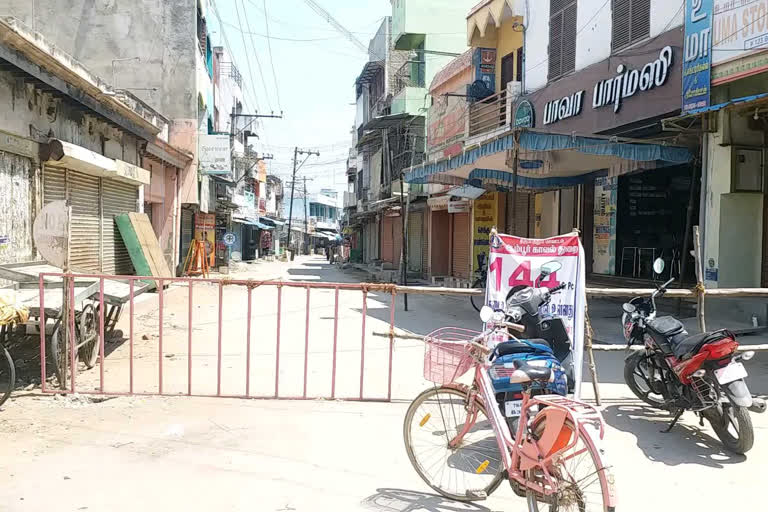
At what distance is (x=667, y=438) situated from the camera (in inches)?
195

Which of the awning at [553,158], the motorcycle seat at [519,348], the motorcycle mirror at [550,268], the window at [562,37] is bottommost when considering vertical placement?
the motorcycle seat at [519,348]

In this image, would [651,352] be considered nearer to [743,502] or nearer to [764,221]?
[743,502]

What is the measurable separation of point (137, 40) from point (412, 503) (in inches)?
805

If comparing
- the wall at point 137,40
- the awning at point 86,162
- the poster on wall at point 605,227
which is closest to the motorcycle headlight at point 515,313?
the awning at point 86,162

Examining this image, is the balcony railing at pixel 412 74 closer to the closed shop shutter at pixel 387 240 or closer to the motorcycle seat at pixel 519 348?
the closed shop shutter at pixel 387 240

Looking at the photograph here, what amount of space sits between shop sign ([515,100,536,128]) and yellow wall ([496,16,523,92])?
2.30m

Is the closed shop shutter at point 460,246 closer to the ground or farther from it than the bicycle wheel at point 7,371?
farther from it

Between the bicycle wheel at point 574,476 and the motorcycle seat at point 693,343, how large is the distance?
2150 mm

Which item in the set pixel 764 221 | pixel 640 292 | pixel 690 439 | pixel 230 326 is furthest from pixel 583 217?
pixel 690 439

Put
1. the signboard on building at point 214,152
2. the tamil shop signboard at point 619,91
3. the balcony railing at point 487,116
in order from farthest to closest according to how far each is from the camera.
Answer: the signboard on building at point 214,152 < the balcony railing at point 487,116 < the tamil shop signboard at point 619,91

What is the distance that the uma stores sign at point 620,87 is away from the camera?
1067 cm

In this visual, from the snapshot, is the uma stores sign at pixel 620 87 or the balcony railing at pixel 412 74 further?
the balcony railing at pixel 412 74

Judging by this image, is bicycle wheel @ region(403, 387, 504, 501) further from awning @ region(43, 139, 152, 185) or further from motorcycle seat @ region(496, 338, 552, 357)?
awning @ region(43, 139, 152, 185)

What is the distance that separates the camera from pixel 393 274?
27109mm
